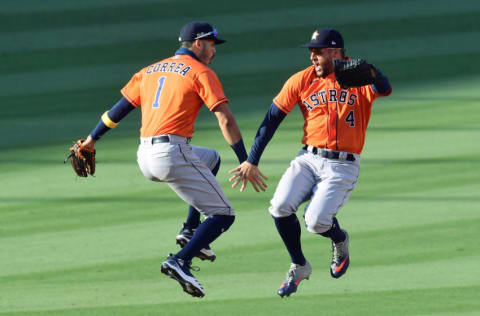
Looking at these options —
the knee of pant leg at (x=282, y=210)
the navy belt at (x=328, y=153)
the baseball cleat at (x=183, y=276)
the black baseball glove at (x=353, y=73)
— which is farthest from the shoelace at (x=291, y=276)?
the black baseball glove at (x=353, y=73)

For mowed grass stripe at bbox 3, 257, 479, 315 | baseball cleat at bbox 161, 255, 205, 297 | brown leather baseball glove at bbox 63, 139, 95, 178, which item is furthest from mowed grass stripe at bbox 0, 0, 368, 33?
baseball cleat at bbox 161, 255, 205, 297

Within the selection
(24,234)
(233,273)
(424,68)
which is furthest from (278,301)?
(424,68)

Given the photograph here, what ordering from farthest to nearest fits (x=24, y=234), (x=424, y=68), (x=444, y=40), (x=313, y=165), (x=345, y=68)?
(x=444, y=40) < (x=424, y=68) < (x=24, y=234) < (x=313, y=165) < (x=345, y=68)

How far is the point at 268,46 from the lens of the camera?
58.8ft

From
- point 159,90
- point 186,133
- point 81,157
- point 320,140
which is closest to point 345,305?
point 320,140

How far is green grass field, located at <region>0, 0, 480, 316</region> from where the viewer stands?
9.29m

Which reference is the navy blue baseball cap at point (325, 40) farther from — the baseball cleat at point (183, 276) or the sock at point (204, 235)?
the baseball cleat at point (183, 276)

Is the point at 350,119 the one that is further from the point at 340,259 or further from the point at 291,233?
the point at 340,259

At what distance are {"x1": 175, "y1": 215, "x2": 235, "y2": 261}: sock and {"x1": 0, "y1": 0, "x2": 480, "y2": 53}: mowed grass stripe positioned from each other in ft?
32.9

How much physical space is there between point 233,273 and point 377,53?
337 inches

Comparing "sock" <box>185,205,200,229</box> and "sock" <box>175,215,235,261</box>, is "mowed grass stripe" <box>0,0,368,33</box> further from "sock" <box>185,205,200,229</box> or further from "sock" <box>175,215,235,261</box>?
"sock" <box>175,215,235,261</box>

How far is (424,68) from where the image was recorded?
16.8 meters

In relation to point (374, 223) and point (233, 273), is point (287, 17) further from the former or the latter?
point (233, 273)

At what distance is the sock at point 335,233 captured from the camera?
8797 mm
